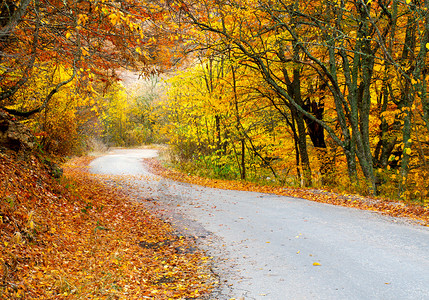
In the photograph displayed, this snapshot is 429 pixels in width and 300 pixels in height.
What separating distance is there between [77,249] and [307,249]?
387 centimetres

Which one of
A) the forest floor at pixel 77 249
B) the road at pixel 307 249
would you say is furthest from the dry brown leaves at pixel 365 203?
the forest floor at pixel 77 249

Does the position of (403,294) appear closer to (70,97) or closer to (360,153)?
(360,153)

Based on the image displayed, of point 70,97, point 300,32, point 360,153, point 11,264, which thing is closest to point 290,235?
point 11,264

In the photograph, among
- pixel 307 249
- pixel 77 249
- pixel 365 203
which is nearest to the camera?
pixel 307 249

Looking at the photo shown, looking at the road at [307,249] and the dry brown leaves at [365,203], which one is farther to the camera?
the dry brown leaves at [365,203]

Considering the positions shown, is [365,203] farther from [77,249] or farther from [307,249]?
Answer: [77,249]

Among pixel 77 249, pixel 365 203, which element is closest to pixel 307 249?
pixel 77 249

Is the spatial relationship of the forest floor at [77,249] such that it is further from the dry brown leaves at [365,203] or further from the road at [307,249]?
the dry brown leaves at [365,203]

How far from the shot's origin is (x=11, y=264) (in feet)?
13.7

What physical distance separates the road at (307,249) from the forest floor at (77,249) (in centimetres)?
55

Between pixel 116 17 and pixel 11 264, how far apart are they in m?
3.71

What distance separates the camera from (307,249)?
5.44 meters

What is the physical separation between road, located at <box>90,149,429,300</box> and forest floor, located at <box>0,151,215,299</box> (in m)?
0.55

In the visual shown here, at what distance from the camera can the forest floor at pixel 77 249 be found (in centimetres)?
420
